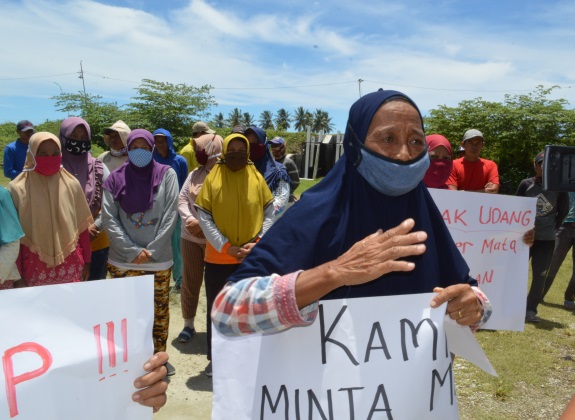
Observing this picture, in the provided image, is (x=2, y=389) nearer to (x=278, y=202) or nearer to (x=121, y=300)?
(x=121, y=300)

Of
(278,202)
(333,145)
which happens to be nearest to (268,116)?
(333,145)

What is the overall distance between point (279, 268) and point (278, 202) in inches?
116

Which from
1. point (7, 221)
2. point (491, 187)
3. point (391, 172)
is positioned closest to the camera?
point (391, 172)

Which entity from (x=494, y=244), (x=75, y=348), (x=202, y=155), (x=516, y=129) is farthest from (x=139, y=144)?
(x=516, y=129)

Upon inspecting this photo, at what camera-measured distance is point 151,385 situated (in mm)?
1655

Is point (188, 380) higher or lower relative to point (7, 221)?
lower

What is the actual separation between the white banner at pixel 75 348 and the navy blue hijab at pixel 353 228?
0.41m

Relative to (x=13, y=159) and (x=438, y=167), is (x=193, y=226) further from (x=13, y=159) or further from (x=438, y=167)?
(x=13, y=159)

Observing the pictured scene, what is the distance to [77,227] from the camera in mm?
3611

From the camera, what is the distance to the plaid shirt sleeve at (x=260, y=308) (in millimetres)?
1411

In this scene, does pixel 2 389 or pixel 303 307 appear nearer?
pixel 2 389

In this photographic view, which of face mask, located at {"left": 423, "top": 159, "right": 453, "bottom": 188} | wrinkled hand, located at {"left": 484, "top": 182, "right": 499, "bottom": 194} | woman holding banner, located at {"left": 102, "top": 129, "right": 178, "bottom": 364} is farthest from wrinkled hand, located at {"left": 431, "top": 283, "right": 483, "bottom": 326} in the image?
wrinkled hand, located at {"left": 484, "top": 182, "right": 499, "bottom": 194}

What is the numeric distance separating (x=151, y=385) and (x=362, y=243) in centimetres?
91

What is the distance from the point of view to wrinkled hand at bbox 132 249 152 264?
3.83m
